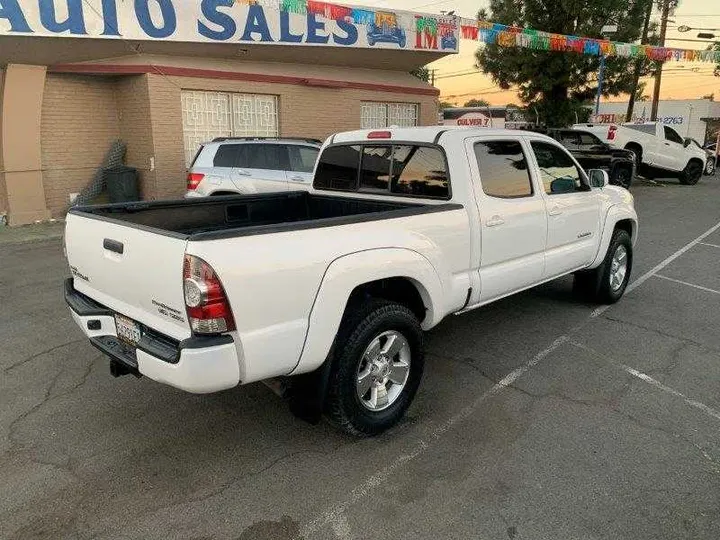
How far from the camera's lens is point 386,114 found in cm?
1664

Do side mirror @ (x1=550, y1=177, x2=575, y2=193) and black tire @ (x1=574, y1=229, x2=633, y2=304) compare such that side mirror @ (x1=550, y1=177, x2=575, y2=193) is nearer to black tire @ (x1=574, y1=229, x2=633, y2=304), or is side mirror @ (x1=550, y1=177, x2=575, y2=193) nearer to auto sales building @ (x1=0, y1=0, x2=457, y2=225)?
black tire @ (x1=574, y1=229, x2=633, y2=304)

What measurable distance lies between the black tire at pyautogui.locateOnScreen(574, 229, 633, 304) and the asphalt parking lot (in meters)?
0.75

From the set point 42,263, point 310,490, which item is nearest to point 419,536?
point 310,490

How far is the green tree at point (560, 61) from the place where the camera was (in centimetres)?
2361

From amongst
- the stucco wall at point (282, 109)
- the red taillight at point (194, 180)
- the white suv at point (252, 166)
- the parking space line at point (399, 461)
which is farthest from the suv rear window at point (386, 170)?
the stucco wall at point (282, 109)

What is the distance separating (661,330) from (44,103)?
11883mm

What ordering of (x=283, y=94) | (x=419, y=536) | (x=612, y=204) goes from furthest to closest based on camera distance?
1. (x=283, y=94)
2. (x=612, y=204)
3. (x=419, y=536)

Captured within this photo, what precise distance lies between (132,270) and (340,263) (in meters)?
1.10

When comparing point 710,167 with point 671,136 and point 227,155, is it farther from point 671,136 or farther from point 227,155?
point 227,155

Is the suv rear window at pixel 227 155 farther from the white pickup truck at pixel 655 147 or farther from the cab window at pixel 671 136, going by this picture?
the cab window at pixel 671 136

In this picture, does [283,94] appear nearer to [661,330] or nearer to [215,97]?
[215,97]

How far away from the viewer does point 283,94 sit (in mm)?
13914

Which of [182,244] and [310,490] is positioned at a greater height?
[182,244]

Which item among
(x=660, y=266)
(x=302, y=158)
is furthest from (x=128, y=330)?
(x=660, y=266)
